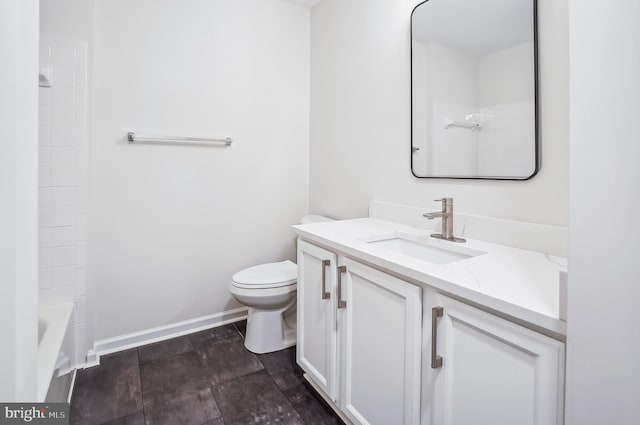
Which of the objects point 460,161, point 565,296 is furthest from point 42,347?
point 460,161

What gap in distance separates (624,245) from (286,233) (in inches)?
86.7

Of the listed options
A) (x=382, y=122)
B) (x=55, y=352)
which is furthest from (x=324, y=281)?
(x=55, y=352)

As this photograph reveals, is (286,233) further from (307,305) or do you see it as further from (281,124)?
(307,305)

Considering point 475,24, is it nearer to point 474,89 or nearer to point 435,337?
point 474,89

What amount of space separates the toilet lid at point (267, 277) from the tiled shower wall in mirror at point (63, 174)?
2.93 ft

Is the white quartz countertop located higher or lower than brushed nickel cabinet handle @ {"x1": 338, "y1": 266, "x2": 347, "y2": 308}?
higher

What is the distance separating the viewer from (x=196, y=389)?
66.6 inches

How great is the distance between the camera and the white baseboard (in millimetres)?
1995

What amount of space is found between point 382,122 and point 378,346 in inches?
49.5

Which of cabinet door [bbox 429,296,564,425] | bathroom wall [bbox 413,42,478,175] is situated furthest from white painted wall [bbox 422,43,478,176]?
cabinet door [bbox 429,296,564,425]

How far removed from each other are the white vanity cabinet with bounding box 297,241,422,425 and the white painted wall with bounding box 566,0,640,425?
45 centimetres

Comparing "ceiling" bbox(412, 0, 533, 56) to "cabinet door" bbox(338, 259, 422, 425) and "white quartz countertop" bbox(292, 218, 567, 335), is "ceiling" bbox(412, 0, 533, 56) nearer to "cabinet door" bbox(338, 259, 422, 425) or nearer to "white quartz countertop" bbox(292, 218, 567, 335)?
"white quartz countertop" bbox(292, 218, 567, 335)

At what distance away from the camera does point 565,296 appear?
666mm

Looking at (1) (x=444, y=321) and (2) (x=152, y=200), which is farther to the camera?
(2) (x=152, y=200)
